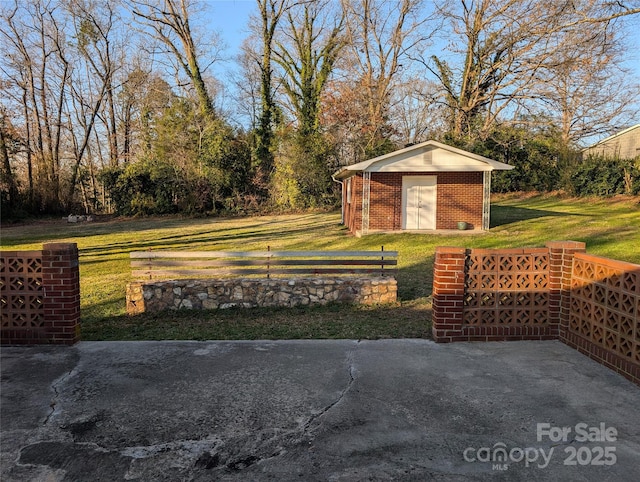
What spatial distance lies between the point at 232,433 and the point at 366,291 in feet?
15.8

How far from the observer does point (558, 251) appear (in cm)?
486

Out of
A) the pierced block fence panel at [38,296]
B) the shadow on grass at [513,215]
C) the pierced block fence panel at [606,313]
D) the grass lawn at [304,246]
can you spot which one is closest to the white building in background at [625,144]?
the grass lawn at [304,246]

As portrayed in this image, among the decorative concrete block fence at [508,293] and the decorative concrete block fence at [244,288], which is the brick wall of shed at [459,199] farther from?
the decorative concrete block fence at [508,293]

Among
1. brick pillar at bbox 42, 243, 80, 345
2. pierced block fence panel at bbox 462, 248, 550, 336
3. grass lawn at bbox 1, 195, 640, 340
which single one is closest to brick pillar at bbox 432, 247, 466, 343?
pierced block fence panel at bbox 462, 248, 550, 336

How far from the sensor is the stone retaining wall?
7.29 meters

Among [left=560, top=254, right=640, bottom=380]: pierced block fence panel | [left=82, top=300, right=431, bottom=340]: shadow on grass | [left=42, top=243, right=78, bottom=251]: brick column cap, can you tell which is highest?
[left=42, top=243, right=78, bottom=251]: brick column cap

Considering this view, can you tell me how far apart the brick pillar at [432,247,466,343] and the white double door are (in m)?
12.6

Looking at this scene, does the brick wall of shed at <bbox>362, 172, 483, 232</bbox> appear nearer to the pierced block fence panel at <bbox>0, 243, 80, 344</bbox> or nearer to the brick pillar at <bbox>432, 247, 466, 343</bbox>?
the brick pillar at <bbox>432, 247, 466, 343</bbox>

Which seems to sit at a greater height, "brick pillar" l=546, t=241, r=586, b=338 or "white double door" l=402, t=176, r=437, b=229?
"white double door" l=402, t=176, r=437, b=229

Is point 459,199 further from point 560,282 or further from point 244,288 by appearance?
point 560,282

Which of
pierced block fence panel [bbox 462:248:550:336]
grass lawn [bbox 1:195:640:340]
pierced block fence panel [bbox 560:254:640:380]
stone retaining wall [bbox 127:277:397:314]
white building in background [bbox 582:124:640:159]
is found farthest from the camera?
white building in background [bbox 582:124:640:159]

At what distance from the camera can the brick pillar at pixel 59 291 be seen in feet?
15.6

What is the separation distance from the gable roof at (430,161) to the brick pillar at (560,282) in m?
11.8

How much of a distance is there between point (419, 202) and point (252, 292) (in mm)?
11276
